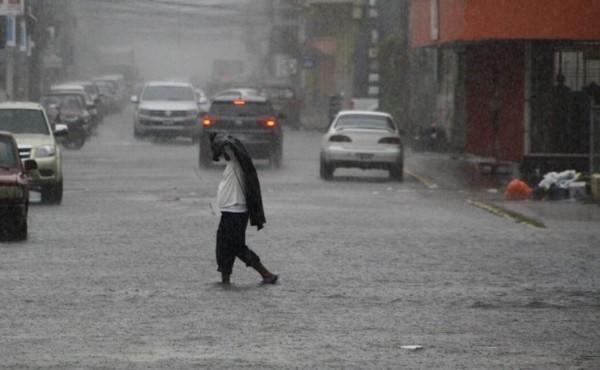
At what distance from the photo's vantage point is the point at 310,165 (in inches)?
1725

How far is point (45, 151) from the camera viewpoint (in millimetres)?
28703

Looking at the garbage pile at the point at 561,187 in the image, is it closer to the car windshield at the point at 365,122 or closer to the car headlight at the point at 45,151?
the car windshield at the point at 365,122

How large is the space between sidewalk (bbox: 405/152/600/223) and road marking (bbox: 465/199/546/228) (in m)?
0.14

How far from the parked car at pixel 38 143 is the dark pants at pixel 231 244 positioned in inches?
454

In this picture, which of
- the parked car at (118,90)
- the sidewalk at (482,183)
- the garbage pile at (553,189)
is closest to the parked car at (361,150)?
the sidewalk at (482,183)

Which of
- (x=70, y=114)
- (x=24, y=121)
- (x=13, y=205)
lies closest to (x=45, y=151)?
(x=24, y=121)

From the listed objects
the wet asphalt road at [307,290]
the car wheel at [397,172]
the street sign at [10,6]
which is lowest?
the wet asphalt road at [307,290]

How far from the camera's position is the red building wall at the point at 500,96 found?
40.7 meters

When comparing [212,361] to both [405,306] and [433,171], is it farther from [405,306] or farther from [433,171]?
[433,171]

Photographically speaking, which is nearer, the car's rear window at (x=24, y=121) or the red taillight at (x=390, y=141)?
the car's rear window at (x=24, y=121)

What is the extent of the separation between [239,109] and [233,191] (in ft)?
82.7

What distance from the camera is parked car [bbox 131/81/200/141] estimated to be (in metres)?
57.2

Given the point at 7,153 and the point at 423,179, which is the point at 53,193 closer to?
the point at 7,153

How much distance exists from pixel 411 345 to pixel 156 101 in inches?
1803
